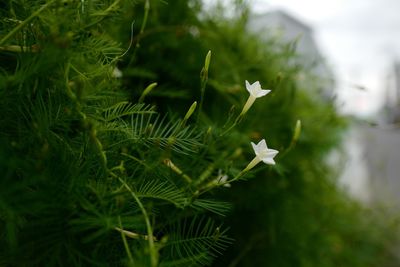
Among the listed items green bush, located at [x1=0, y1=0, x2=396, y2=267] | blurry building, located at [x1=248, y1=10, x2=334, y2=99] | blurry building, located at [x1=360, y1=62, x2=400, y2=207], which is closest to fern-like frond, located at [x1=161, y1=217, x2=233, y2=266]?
green bush, located at [x1=0, y1=0, x2=396, y2=267]

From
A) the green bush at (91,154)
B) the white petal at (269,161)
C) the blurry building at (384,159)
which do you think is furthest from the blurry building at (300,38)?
the blurry building at (384,159)

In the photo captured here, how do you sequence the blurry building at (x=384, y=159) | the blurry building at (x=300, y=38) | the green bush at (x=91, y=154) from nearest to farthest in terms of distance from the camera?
the green bush at (x=91, y=154), the blurry building at (x=300, y=38), the blurry building at (x=384, y=159)

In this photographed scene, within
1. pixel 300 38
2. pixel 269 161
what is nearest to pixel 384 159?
pixel 300 38

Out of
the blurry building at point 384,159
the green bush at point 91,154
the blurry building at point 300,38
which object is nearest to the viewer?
the green bush at point 91,154

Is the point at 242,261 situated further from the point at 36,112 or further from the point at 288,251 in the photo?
the point at 36,112

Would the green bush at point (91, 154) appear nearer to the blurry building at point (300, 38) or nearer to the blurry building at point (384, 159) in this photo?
the blurry building at point (300, 38)

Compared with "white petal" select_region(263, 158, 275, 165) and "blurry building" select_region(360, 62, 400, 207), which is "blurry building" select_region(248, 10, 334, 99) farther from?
"blurry building" select_region(360, 62, 400, 207)

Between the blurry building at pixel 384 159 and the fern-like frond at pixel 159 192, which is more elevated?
the fern-like frond at pixel 159 192

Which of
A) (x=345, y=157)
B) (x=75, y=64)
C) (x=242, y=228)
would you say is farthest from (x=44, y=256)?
(x=345, y=157)

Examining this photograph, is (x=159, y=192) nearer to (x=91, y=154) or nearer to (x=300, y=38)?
(x=91, y=154)
